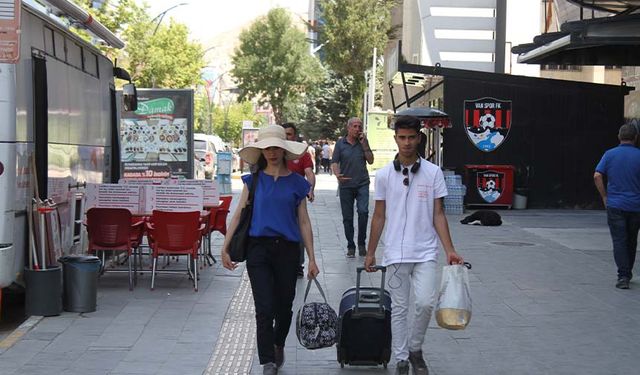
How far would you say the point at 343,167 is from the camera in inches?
508

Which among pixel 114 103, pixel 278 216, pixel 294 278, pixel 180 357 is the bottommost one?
pixel 180 357

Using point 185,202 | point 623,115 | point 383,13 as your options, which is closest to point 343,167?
point 185,202

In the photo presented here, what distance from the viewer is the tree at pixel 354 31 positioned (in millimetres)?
58906

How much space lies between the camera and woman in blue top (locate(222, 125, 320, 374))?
21.3 ft

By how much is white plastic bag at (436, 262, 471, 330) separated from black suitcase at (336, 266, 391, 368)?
0.51 m

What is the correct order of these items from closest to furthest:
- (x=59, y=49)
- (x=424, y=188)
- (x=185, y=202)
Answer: (x=424, y=188) → (x=59, y=49) → (x=185, y=202)

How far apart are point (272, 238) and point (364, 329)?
0.94 m

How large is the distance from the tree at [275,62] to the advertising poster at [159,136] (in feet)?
162

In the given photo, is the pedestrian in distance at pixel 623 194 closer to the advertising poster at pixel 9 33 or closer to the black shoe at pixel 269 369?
the black shoe at pixel 269 369

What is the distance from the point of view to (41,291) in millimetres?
8758

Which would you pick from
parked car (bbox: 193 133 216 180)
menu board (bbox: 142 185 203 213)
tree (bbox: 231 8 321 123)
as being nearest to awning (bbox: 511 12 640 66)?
menu board (bbox: 142 185 203 213)

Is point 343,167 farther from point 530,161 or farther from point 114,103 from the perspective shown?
point 530,161

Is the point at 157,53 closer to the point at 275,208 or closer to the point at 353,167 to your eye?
the point at 353,167

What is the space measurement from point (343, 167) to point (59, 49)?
4403mm
